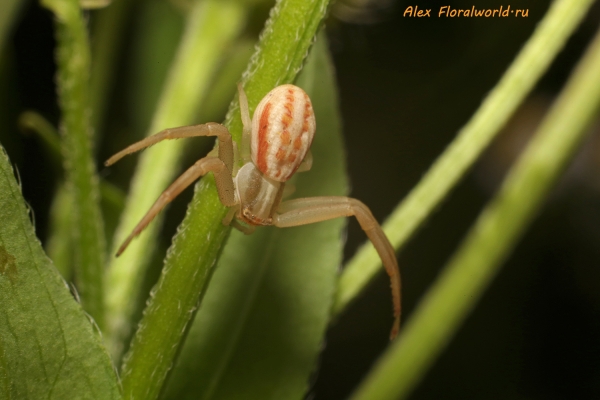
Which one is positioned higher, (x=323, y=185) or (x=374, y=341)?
(x=323, y=185)

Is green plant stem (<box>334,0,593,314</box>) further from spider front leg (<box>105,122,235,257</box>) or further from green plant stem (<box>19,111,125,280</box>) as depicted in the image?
green plant stem (<box>19,111,125,280</box>)

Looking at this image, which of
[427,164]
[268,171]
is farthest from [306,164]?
[427,164]

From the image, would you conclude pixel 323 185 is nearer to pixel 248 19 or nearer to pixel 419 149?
pixel 248 19

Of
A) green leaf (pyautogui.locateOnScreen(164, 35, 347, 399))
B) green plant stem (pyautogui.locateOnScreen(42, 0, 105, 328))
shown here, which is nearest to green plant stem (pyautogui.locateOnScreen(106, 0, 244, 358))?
green plant stem (pyautogui.locateOnScreen(42, 0, 105, 328))

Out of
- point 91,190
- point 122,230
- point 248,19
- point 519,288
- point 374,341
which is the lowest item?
point 374,341

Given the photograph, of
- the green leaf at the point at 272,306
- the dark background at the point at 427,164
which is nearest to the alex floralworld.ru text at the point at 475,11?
the dark background at the point at 427,164

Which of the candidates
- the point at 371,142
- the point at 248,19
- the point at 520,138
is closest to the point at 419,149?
the point at 371,142

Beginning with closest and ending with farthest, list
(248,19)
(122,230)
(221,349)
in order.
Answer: (221,349), (122,230), (248,19)
